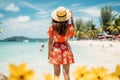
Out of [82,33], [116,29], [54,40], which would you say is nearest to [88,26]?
[82,33]

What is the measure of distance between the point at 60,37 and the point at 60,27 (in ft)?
0.38

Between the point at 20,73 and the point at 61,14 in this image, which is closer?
the point at 20,73

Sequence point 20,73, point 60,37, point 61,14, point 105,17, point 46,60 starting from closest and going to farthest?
point 20,73 → point 61,14 → point 60,37 → point 46,60 → point 105,17

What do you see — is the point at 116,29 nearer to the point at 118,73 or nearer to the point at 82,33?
the point at 82,33

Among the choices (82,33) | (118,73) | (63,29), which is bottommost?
(82,33)

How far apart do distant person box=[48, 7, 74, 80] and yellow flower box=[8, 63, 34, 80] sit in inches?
91.7

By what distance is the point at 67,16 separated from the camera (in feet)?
9.31

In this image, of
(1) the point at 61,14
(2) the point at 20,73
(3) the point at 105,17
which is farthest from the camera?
(3) the point at 105,17

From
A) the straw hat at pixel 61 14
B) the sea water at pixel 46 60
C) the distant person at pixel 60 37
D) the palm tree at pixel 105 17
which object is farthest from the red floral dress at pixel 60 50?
the palm tree at pixel 105 17

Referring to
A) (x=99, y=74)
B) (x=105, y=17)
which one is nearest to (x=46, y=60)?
(x=99, y=74)

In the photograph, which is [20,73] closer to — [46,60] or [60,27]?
[60,27]

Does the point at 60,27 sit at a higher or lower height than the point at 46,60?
higher

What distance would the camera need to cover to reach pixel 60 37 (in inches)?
117

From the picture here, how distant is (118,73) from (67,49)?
2.47 m
